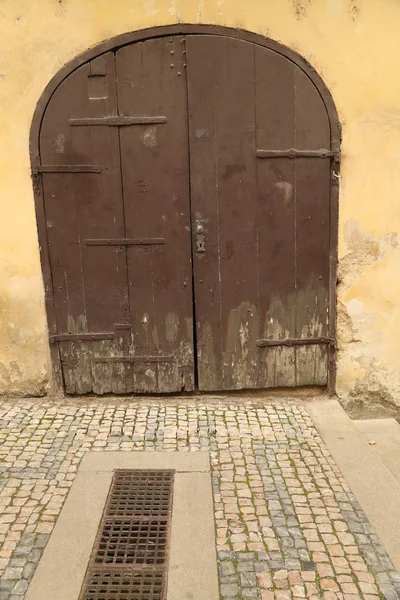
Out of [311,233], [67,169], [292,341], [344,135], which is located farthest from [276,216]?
[67,169]

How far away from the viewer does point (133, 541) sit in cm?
256

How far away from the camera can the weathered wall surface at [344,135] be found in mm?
3615

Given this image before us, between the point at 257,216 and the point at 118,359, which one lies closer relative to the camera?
the point at 257,216

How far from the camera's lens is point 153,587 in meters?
2.24

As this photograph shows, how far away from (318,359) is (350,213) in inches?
48.7

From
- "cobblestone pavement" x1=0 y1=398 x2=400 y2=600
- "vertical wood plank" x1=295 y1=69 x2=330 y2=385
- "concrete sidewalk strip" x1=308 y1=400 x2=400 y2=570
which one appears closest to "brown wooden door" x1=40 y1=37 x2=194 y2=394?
"cobblestone pavement" x1=0 y1=398 x2=400 y2=600

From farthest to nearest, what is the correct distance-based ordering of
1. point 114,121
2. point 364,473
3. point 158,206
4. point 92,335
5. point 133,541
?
point 92,335 < point 158,206 < point 114,121 < point 364,473 < point 133,541

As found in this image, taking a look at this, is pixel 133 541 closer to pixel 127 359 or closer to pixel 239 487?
pixel 239 487

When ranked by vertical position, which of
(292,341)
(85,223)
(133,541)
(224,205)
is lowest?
(133,541)

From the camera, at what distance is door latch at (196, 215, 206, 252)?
3.89 m

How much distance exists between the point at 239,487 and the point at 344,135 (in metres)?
2.69

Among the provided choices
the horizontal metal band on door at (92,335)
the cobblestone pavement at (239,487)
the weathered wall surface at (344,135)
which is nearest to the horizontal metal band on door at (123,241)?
the weathered wall surface at (344,135)

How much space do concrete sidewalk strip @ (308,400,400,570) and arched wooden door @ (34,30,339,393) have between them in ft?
1.56

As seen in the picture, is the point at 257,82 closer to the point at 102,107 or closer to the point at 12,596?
the point at 102,107
